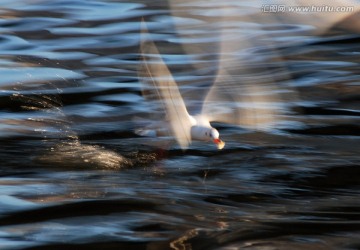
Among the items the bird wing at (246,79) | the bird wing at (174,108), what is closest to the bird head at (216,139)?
the bird wing at (174,108)

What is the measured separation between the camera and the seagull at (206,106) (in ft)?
20.2

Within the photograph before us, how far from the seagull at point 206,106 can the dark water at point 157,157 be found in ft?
0.38

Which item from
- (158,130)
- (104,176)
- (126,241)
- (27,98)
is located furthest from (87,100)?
(126,241)

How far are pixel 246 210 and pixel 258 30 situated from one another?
17.5ft

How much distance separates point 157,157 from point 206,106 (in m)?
0.65

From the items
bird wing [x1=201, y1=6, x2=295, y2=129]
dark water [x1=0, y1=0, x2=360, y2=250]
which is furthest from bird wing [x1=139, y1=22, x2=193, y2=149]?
bird wing [x1=201, y1=6, x2=295, y2=129]

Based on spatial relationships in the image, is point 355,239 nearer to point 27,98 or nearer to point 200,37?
point 27,98

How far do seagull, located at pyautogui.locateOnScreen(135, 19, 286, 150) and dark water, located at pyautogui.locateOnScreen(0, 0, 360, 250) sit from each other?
0.38ft

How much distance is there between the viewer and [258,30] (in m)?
10.2

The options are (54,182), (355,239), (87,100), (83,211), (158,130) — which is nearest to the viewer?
(355,239)

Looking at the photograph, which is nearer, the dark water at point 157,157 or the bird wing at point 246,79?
the dark water at point 157,157

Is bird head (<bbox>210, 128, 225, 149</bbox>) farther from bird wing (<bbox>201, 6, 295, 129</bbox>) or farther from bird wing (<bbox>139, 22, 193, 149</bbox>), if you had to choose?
bird wing (<bbox>201, 6, 295, 129</bbox>)

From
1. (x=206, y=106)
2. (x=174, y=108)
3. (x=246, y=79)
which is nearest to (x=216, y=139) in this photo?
(x=174, y=108)

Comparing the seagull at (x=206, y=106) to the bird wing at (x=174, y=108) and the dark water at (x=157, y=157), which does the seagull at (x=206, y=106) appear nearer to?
the bird wing at (x=174, y=108)
